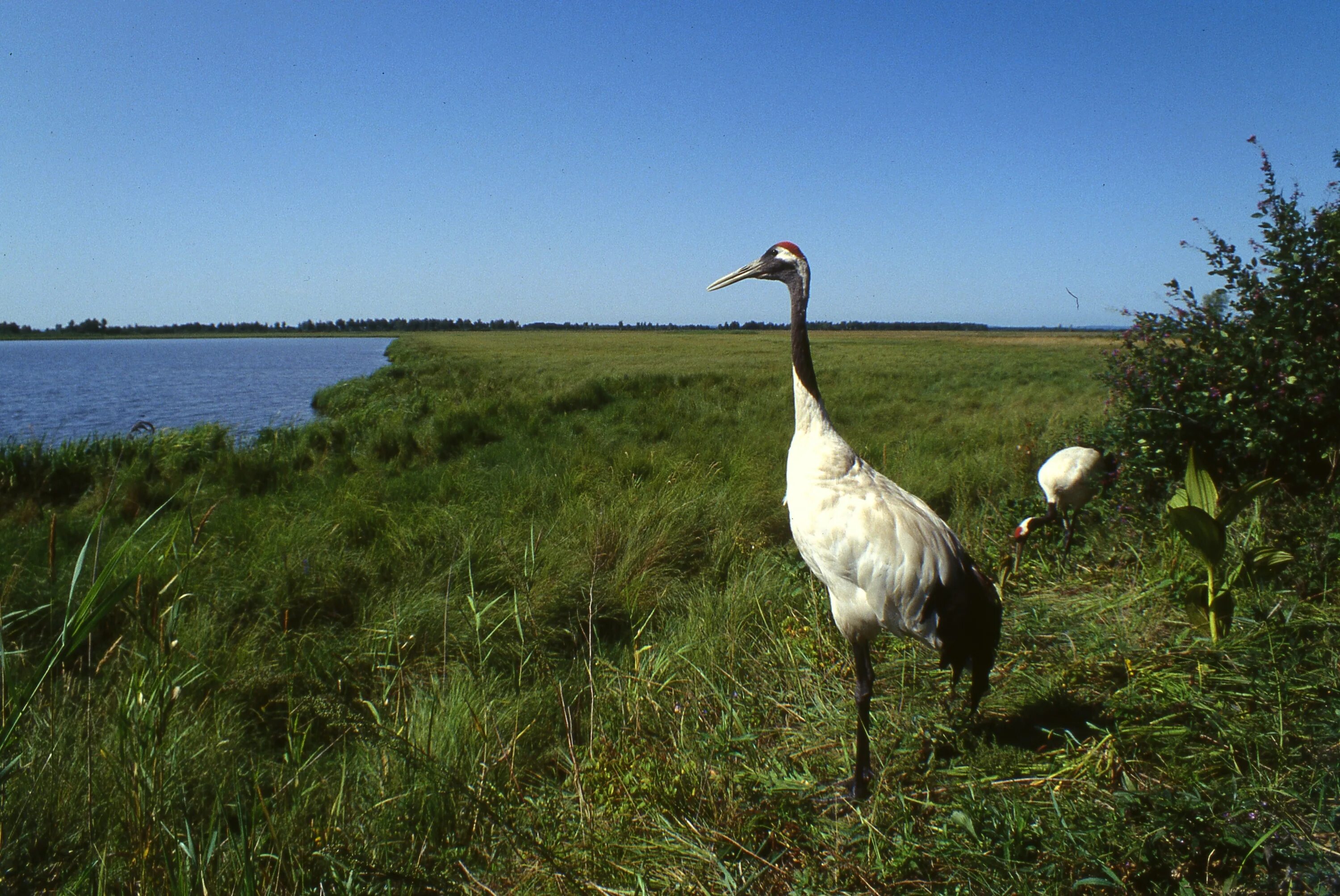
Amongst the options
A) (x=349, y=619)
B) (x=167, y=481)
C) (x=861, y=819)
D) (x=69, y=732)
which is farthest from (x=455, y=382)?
(x=861, y=819)

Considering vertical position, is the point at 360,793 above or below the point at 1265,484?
below

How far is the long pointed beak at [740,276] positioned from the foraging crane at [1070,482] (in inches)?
103

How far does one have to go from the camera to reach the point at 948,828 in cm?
211

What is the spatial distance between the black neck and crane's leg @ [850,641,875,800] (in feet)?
3.68

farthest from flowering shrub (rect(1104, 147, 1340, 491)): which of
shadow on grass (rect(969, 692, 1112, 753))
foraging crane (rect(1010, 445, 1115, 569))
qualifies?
shadow on grass (rect(969, 692, 1112, 753))

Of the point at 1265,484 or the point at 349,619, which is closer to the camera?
the point at 1265,484

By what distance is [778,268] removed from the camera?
11.4 ft

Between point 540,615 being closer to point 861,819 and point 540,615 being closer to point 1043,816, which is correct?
point 861,819

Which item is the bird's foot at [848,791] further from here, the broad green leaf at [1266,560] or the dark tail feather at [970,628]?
the broad green leaf at [1266,560]

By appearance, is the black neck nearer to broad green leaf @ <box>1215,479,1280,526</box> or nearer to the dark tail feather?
the dark tail feather

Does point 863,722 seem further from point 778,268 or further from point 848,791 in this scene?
point 778,268

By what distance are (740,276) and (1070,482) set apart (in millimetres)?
2891

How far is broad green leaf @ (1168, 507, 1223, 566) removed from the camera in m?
2.67

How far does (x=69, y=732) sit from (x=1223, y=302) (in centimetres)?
616
